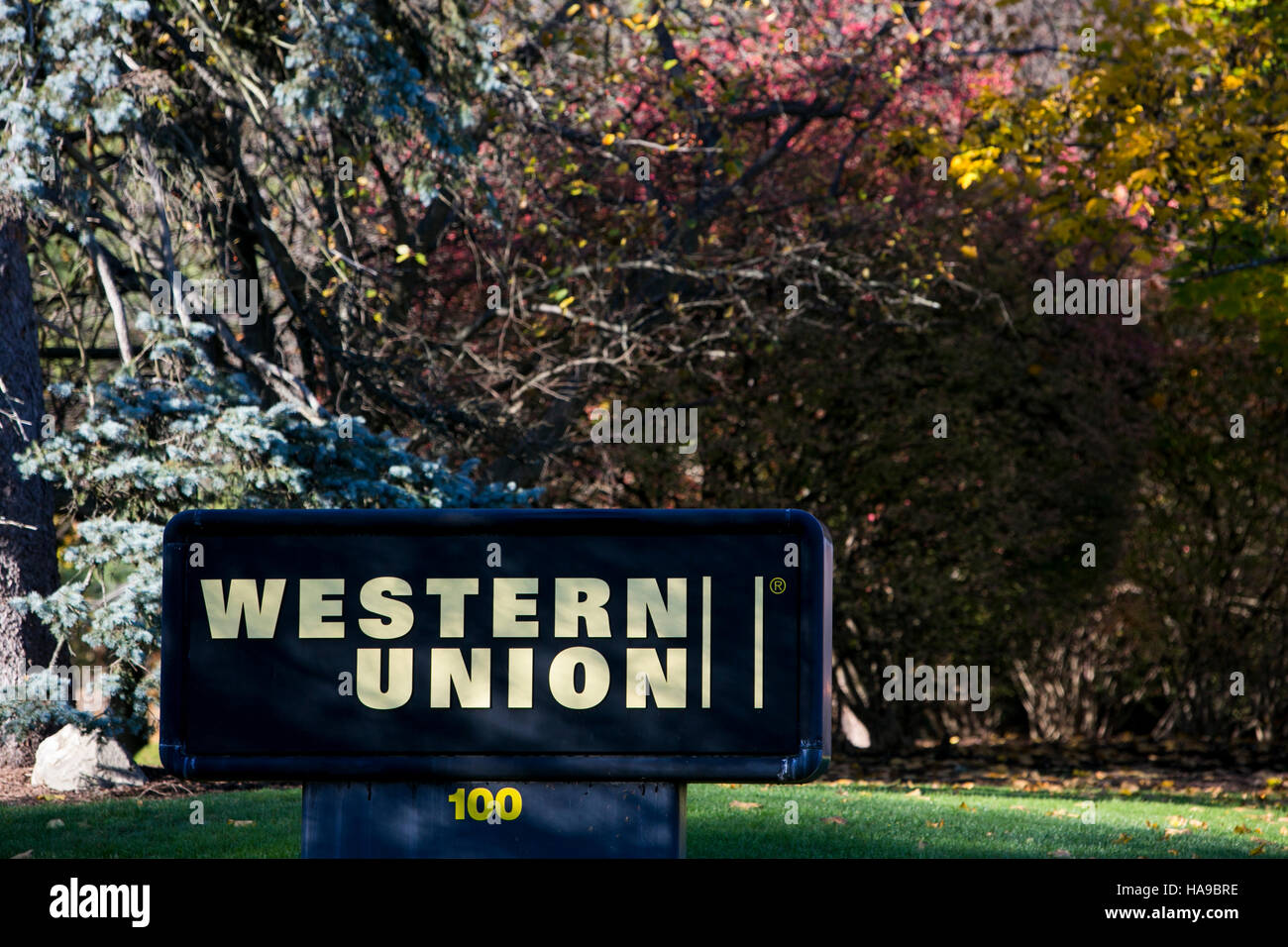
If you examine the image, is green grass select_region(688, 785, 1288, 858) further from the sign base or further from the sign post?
the sign post

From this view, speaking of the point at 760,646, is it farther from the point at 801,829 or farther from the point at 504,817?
the point at 801,829

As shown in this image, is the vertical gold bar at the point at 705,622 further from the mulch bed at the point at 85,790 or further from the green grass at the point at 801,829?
the mulch bed at the point at 85,790

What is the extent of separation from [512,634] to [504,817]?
0.55m

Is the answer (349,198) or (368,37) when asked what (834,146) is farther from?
(368,37)

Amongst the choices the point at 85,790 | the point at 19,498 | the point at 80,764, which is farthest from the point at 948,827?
the point at 19,498

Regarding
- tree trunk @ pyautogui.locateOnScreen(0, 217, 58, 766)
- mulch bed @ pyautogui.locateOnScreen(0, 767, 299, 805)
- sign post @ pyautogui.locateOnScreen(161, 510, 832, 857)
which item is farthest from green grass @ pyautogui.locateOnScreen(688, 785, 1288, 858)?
tree trunk @ pyautogui.locateOnScreen(0, 217, 58, 766)

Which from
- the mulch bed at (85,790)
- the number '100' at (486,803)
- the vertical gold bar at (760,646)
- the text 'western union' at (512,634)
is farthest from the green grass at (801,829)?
the vertical gold bar at (760,646)

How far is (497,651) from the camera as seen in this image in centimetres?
409

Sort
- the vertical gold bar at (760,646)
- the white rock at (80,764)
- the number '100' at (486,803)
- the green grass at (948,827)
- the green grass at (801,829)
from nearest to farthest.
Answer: the vertical gold bar at (760,646), the number '100' at (486,803), the green grass at (801,829), the green grass at (948,827), the white rock at (80,764)

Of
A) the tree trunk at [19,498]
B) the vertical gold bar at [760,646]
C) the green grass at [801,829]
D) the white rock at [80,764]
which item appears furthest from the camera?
the tree trunk at [19,498]

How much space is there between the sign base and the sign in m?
0.11

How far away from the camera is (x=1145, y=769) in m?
15.2

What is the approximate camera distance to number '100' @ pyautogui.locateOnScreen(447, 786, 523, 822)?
13.6 ft

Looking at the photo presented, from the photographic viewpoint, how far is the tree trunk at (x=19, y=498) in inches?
417
